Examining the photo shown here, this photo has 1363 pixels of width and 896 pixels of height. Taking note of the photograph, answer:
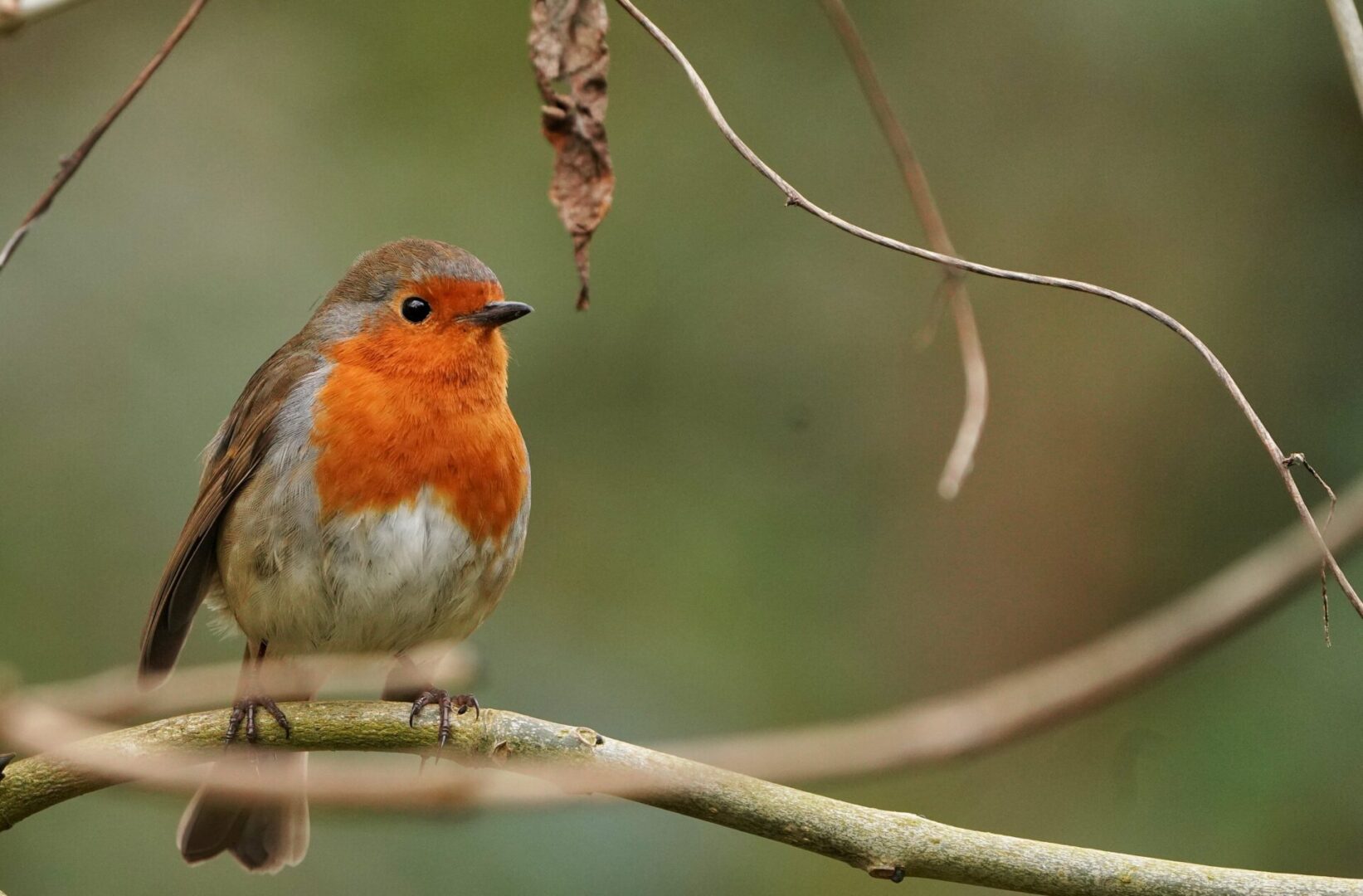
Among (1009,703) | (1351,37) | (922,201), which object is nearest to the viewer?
(1351,37)

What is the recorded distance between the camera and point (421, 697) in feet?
9.46

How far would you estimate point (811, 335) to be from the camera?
5402 millimetres

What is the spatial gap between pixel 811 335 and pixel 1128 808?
1975 millimetres

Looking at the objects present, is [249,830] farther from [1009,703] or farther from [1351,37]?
[1351,37]

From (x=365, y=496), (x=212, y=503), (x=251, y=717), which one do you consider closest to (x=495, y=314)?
(x=365, y=496)

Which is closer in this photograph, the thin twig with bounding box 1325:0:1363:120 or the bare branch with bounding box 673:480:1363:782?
the thin twig with bounding box 1325:0:1363:120

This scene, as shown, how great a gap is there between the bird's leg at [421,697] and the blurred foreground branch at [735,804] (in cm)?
3

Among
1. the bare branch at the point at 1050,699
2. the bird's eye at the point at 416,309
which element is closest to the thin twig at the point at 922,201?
the bare branch at the point at 1050,699

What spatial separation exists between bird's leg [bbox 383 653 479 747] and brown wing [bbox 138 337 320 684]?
52 cm

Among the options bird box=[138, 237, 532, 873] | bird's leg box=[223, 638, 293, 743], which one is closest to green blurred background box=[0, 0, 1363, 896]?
bird box=[138, 237, 532, 873]

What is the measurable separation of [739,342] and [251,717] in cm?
284

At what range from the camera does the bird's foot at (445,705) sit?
2.54 metres

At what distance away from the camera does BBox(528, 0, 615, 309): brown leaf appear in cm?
280

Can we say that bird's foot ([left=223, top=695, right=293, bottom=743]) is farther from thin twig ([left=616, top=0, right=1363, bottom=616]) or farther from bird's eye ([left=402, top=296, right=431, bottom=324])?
thin twig ([left=616, top=0, right=1363, bottom=616])
